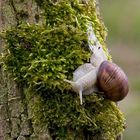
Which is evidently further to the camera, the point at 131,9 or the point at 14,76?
the point at 131,9

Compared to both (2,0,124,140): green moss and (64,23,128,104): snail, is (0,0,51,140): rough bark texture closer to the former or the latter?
(2,0,124,140): green moss

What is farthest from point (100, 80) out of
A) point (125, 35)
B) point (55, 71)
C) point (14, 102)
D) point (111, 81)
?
point (125, 35)

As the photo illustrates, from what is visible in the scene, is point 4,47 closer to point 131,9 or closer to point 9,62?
point 9,62

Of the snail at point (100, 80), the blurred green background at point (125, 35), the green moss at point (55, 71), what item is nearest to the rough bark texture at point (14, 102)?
the green moss at point (55, 71)

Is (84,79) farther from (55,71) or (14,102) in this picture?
(14,102)

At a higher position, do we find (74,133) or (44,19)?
(44,19)

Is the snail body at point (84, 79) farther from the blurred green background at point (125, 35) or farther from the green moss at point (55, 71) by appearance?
the blurred green background at point (125, 35)

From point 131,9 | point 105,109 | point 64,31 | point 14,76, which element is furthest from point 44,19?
point 131,9
